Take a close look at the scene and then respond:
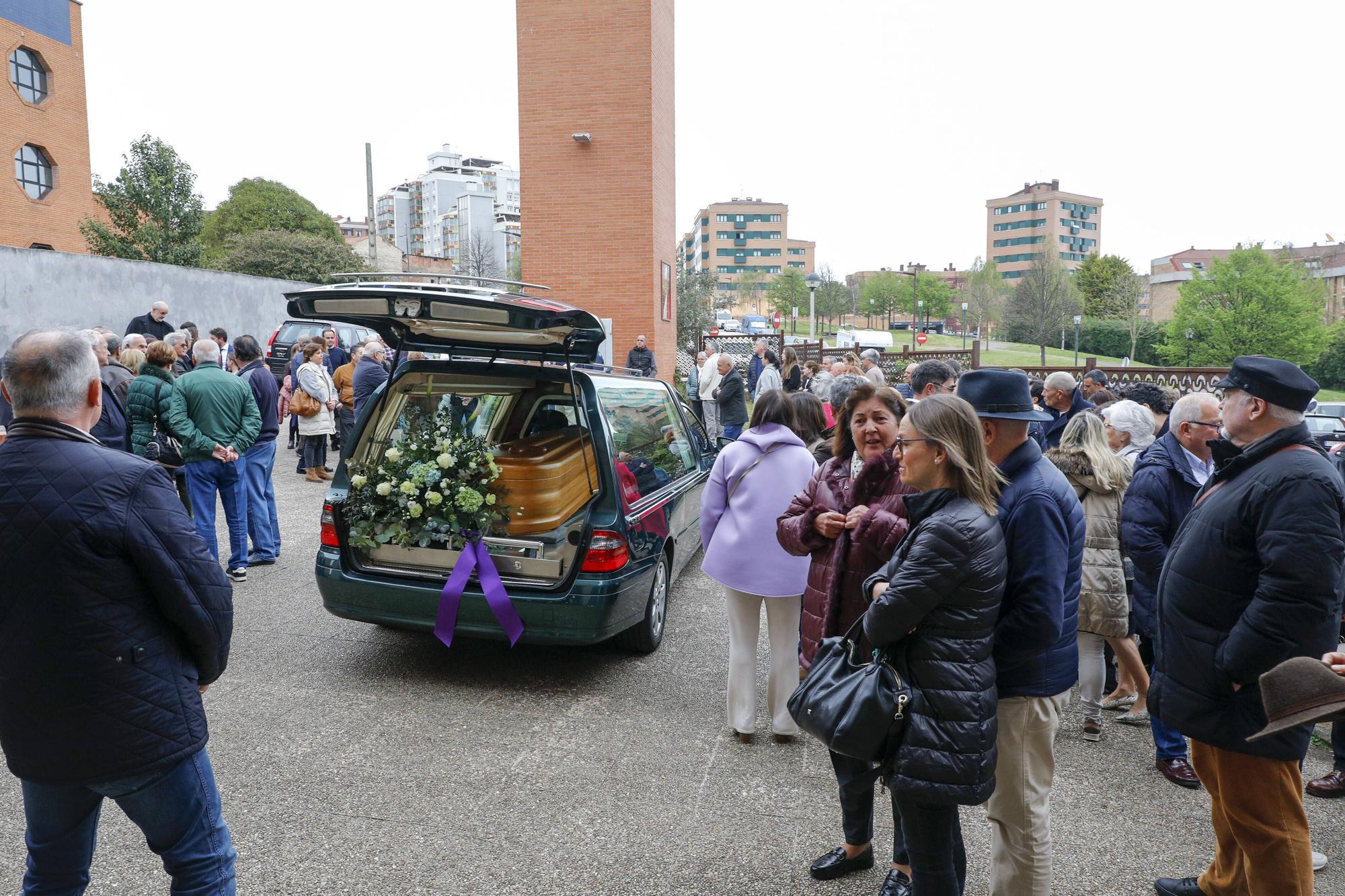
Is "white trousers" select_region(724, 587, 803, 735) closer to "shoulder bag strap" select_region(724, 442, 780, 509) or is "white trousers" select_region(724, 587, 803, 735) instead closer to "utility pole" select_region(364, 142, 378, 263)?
"shoulder bag strap" select_region(724, 442, 780, 509)

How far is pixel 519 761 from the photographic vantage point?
4277mm

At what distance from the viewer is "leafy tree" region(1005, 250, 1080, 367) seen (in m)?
71.6

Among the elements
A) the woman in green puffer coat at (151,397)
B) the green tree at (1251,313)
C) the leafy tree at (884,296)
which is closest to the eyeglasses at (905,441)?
the woman in green puffer coat at (151,397)

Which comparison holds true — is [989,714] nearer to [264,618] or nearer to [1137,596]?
[1137,596]

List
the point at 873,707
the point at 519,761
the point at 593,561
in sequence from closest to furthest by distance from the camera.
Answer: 1. the point at 873,707
2. the point at 519,761
3. the point at 593,561

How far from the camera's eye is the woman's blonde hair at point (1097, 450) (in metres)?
4.73

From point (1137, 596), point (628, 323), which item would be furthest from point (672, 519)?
point (628, 323)

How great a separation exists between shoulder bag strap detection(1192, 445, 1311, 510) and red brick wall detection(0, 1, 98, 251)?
40.1 m

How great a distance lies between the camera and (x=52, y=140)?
35281 mm

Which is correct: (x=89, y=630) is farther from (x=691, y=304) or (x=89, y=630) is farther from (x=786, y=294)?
(x=786, y=294)

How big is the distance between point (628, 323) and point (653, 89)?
4924 millimetres

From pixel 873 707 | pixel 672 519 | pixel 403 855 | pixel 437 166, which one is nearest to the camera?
pixel 873 707

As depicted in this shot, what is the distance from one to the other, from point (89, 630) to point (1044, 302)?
78.1 m

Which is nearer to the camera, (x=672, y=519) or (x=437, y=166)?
(x=672, y=519)
